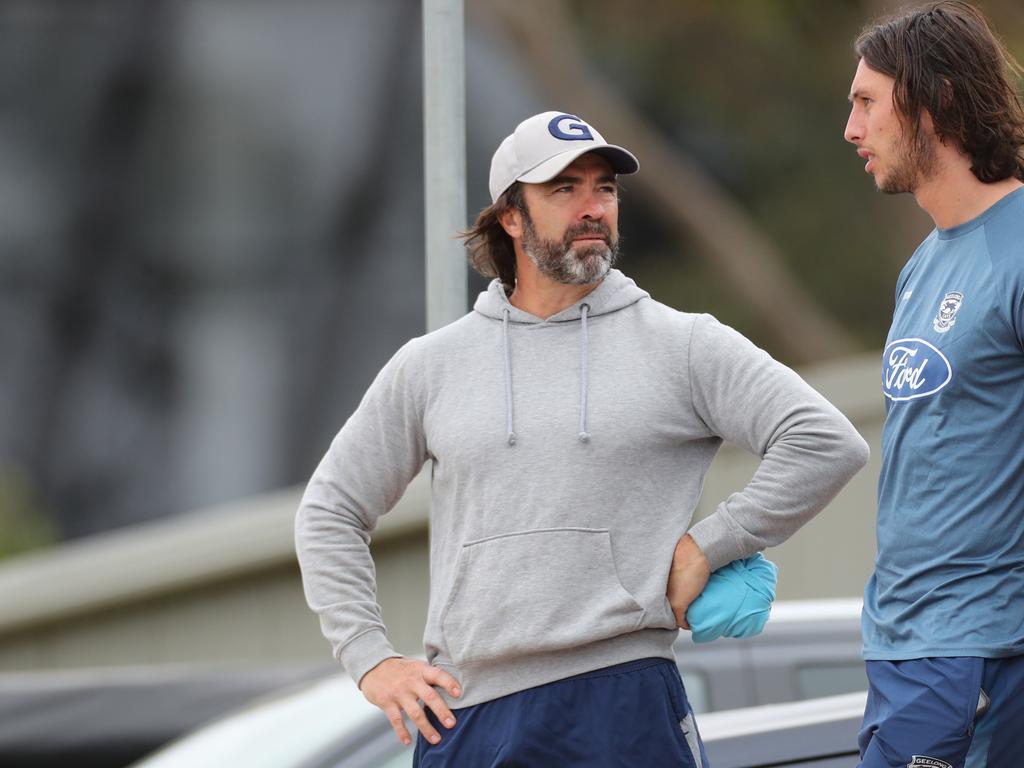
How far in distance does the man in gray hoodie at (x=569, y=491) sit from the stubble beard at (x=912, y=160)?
15.7 inches

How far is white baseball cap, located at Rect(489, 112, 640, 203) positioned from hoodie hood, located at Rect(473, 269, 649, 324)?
0.70 ft

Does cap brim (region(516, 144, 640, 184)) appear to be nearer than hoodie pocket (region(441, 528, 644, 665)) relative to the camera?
No

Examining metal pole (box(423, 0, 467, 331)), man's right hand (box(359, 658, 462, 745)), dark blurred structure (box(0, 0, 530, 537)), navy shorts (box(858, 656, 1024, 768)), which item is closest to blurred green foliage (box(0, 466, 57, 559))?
dark blurred structure (box(0, 0, 530, 537))

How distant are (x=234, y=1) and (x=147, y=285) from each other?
3194mm

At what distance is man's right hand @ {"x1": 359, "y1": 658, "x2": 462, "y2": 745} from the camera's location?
10.8 ft

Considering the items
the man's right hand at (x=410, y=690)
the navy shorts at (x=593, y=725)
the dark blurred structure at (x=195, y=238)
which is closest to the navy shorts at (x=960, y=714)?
the navy shorts at (x=593, y=725)

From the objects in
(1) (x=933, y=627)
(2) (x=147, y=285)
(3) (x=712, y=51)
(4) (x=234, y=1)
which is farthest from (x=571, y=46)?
(1) (x=933, y=627)

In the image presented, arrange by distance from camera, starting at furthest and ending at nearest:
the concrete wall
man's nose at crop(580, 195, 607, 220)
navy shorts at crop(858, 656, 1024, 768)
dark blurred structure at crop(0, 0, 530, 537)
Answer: dark blurred structure at crop(0, 0, 530, 537) < the concrete wall < man's nose at crop(580, 195, 607, 220) < navy shorts at crop(858, 656, 1024, 768)

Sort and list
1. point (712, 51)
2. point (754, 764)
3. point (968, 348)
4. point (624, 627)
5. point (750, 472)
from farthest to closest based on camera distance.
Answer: point (712, 51) < point (750, 472) < point (754, 764) < point (624, 627) < point (968, 348)

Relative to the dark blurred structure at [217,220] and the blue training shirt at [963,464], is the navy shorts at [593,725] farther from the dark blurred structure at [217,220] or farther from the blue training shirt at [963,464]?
the dark blurred structure at [217,220]

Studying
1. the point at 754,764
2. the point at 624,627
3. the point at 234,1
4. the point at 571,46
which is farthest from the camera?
the point at 234,1

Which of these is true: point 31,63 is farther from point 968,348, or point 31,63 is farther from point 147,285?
point 968,348

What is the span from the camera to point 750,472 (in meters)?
7.94

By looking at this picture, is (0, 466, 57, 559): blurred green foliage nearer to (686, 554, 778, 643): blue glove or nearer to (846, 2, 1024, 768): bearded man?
(686, 554, 778, 643): blue glove
